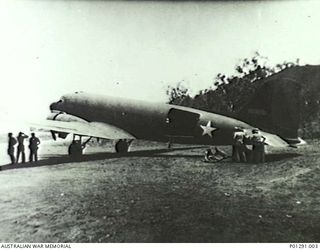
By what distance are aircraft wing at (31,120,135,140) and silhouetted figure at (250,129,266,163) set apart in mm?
2085

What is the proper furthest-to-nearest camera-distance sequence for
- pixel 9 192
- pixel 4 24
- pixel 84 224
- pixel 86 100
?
pixel 86 100 < pixel 4 24 < pixel 9 192 < pixel 84 224

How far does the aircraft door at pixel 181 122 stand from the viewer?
579 cm

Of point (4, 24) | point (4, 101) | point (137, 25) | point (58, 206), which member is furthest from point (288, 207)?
point (4, 24)

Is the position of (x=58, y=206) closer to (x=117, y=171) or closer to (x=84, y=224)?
(x=84, y=224)

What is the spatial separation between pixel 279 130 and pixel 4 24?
3.64 meters

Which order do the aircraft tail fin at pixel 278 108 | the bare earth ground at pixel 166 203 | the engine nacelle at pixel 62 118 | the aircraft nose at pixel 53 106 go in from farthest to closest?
the engine nacelle at pixel 62 118, the aircraft nose at pixel 53 106, the aircraft tail fin at pixel 278 108, the bare earth ground at pixel 166 203

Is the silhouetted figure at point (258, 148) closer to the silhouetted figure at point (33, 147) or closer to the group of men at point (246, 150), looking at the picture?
the group of men at point (246, 150)

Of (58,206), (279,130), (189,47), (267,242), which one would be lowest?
(267,242)

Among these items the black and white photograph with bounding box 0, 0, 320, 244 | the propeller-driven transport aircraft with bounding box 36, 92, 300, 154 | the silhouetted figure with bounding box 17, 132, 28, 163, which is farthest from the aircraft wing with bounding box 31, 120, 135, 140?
the silhouetted figure with bounding box 17, 132, 28, 163

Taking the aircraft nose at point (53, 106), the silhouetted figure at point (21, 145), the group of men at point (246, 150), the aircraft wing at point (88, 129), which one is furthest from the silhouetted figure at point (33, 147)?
the group of men at point (246, 150)

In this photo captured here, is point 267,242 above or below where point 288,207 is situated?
below

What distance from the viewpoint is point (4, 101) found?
15.0ft

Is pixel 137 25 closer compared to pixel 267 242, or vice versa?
pixel 267 242

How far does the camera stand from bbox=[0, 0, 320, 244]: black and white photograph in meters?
3.83
